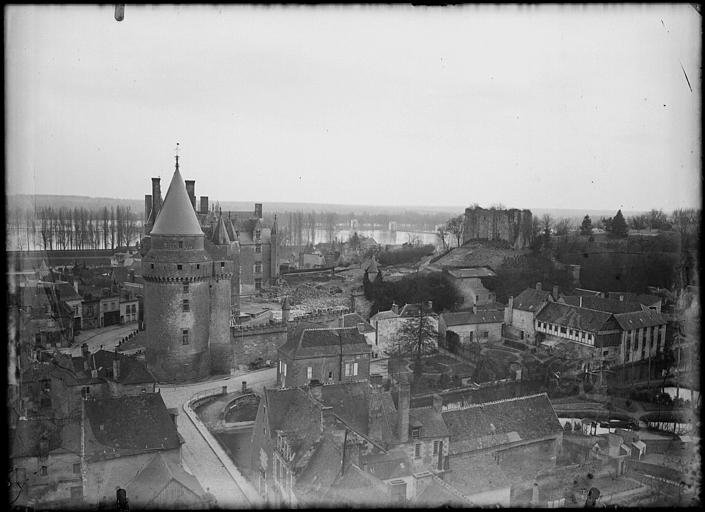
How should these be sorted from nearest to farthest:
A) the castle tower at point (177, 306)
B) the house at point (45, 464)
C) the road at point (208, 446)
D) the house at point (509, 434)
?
the house at point (45, 464) → the road at point (208, 446) → the house at point (509, 434) → the castle tower at point (177, 306)

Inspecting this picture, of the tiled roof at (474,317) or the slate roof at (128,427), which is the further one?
the tiled roof at (474,317)

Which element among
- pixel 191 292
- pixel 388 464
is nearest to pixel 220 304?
pixel 191 292

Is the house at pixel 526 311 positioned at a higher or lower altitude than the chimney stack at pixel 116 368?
higher

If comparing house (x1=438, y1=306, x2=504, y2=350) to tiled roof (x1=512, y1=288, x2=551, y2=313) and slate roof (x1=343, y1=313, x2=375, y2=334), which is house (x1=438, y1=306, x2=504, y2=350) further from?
slate roof (x1=343, y1=313, x2=375, y2=334)

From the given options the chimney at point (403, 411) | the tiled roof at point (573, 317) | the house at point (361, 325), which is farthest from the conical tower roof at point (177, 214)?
the tiled roof at point (573, 317)

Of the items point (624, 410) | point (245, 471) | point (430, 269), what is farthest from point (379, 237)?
point (624, 410)

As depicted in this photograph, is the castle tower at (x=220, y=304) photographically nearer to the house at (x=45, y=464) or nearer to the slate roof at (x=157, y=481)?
the slate roof at (x=157, y=481)

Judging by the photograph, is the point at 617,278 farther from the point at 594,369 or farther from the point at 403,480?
the point at 403,480
